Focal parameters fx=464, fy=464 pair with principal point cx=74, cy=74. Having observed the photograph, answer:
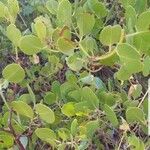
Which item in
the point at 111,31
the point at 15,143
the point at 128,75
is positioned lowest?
the point at 15,143

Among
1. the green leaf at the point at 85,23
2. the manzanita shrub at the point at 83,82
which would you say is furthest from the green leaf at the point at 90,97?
the green leaf at the point at 85,23

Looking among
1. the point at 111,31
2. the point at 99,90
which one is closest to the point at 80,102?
the point at 99,90

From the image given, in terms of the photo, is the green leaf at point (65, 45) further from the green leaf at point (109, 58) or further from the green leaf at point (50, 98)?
the green leaf at point (50, 98)

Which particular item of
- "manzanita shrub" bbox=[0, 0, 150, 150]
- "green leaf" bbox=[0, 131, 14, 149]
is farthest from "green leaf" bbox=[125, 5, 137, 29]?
"green leaf" bbox=[0, 131, 14, 149]

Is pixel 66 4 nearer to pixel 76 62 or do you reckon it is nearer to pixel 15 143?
pixel 76 62

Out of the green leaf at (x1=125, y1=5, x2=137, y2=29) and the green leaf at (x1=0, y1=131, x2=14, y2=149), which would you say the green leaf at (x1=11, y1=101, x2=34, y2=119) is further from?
the green leaf at (x1=125, y1=5, x2=137, y2=29)

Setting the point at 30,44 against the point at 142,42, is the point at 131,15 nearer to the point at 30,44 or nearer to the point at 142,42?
the point at 142,42
